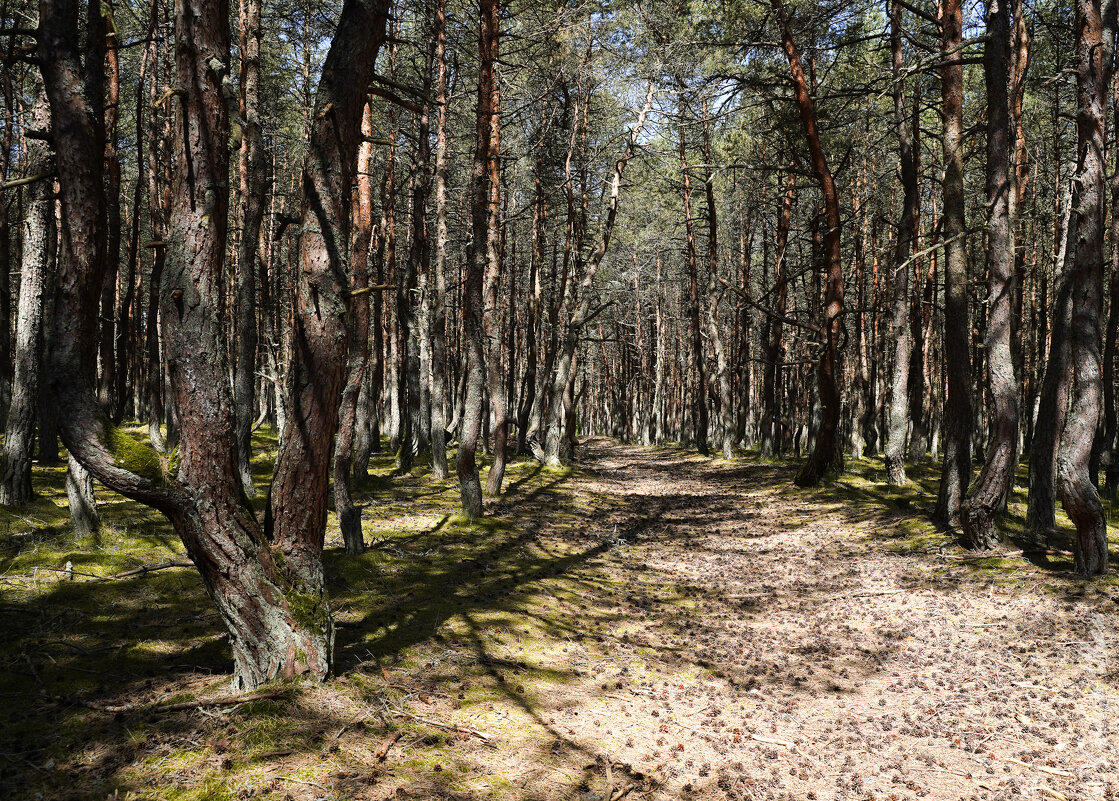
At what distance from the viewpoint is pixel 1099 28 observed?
6906 mm

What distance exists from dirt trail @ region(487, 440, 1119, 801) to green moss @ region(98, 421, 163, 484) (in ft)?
9.65

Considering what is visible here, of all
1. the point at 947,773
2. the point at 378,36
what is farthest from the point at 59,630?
the point at 947,773

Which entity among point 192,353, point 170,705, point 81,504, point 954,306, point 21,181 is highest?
point 21,181

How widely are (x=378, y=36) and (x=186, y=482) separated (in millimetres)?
3327

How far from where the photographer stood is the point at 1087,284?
6.85m

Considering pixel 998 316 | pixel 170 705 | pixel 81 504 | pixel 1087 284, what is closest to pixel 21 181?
pixel 170 705

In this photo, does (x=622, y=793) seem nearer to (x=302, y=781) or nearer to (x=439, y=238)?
(x=302, y=781)

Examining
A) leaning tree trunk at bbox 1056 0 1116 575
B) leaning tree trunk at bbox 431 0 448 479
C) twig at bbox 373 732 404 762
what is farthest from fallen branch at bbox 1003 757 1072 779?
leaning tree trunk at bbox 431 0 448 479

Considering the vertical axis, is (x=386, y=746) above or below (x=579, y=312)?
below

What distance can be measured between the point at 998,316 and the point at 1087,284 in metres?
1.44

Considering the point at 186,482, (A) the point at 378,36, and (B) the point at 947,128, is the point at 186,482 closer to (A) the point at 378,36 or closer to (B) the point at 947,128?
(A) the point at 378,36

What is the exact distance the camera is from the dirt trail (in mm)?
4109

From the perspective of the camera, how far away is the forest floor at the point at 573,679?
146 inches

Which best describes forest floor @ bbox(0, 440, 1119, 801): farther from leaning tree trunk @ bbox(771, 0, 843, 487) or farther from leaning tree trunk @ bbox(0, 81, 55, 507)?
leaning tree trunk @ bbox(771, 0, 843, 487)
